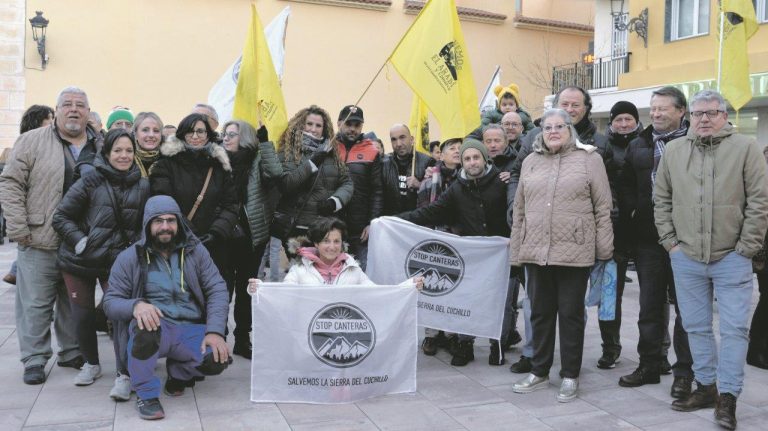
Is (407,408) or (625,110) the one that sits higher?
(625,110)

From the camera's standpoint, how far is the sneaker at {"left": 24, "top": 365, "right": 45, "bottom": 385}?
17.6 feet

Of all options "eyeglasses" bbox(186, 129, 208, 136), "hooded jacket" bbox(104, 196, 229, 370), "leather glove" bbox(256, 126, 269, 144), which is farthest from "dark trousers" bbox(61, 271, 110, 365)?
"leather glove" bbox(256, 126, 269, 144)

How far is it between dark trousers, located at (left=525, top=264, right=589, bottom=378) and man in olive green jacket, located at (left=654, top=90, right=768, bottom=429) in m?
0.69

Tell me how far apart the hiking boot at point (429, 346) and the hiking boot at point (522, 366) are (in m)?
0.77

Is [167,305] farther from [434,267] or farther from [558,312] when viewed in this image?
[558,312]

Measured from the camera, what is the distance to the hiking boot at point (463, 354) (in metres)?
6.07

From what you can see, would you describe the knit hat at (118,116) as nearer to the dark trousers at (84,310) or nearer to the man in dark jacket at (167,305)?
the dark trousers at (84,310)

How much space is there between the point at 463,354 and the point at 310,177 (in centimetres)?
196

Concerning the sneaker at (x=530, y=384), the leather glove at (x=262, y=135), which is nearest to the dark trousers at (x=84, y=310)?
the leather glove at (x=262, y=135)

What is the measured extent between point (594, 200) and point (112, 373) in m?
3.86

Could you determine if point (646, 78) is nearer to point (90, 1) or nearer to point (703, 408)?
point (90, 1)

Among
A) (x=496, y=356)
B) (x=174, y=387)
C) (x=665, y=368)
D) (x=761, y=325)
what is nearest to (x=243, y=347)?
(x=174, y=387)

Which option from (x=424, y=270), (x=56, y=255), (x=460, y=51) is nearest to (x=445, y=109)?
(x=460, y=51)

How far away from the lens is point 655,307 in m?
5.40
